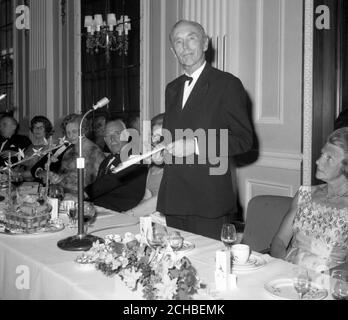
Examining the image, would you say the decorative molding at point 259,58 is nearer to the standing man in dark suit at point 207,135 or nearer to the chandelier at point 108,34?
the standing man in dark suit at point 207,135

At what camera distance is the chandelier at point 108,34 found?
4.88m

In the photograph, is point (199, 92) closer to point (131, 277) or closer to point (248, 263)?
point (248, 263)

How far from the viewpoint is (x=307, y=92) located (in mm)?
3293

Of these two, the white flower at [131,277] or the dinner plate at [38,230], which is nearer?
the white flower at [131,277]

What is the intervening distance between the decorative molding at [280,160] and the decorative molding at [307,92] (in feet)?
0.21

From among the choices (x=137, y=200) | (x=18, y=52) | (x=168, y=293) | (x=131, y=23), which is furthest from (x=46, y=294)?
(x=18, y=52)

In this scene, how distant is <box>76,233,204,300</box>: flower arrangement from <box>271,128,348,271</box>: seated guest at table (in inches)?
32.7

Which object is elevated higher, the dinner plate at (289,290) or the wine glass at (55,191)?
the wine glass at (55,191)

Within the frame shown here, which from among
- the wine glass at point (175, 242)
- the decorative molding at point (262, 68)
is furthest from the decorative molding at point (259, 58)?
the wine glass at point (175, 242)

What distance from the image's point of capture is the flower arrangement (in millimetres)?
1136

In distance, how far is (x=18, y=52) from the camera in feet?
22.5

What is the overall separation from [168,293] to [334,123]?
2.45 metres

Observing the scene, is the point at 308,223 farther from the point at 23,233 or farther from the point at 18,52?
the point at 18,52

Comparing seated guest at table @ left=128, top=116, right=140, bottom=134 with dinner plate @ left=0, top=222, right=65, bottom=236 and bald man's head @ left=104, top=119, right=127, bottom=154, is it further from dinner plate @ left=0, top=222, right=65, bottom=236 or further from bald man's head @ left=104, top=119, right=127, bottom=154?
dinner plate @ left=0, top=222, right=65, bottom=236
